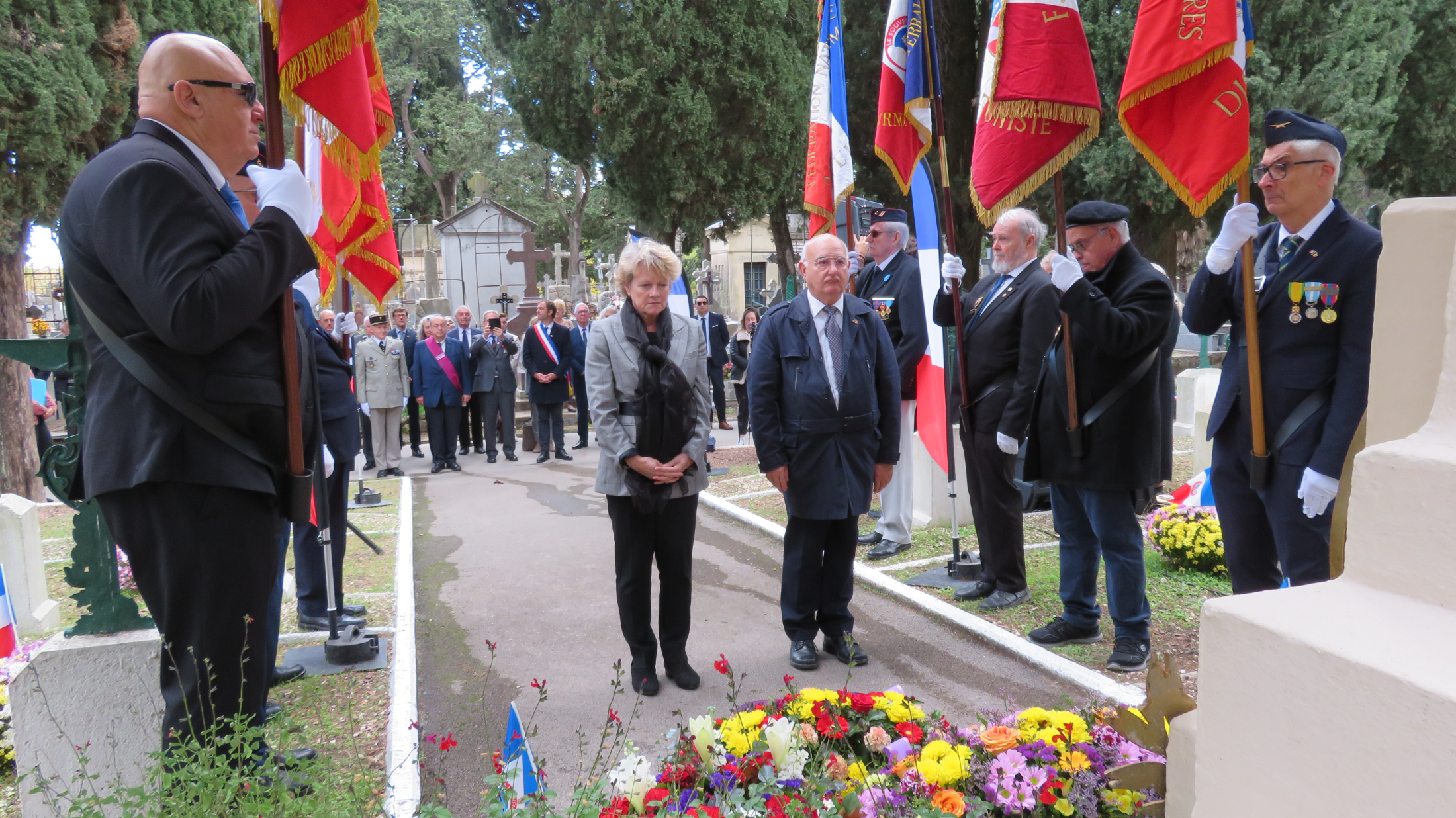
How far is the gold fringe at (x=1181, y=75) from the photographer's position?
401 centimetres

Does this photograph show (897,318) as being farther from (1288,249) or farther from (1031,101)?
(1288,249)

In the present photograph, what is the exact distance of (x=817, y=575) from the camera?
190 inches

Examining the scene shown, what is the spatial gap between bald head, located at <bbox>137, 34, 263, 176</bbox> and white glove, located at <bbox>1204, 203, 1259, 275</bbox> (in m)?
3.35

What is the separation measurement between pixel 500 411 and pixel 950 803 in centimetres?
1277

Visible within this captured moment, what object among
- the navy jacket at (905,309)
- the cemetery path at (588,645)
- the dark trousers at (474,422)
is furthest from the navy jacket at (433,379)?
the navy jacket at (905,309)

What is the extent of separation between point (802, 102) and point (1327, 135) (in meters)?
16.3

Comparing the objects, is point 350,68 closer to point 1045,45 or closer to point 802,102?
point 1045,45

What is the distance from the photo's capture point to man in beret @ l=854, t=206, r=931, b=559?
21.9 feet

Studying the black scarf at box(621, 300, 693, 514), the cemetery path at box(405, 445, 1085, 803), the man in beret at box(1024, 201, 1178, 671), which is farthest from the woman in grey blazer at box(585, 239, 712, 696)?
the man in beret at box(1024, 201, 1178, 671)

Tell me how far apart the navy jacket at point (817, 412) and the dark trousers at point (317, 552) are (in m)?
2.64

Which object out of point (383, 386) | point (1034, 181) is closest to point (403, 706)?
point (1034, 181)

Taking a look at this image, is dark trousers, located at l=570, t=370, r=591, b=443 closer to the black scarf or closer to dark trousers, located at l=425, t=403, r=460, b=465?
dark trousers, located at l=425, t=403, r=460, b=465

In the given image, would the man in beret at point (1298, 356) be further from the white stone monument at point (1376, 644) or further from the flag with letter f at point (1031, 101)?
the white stone monument at point (1376, 644)

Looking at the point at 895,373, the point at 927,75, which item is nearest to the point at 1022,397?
the point at 895,373
